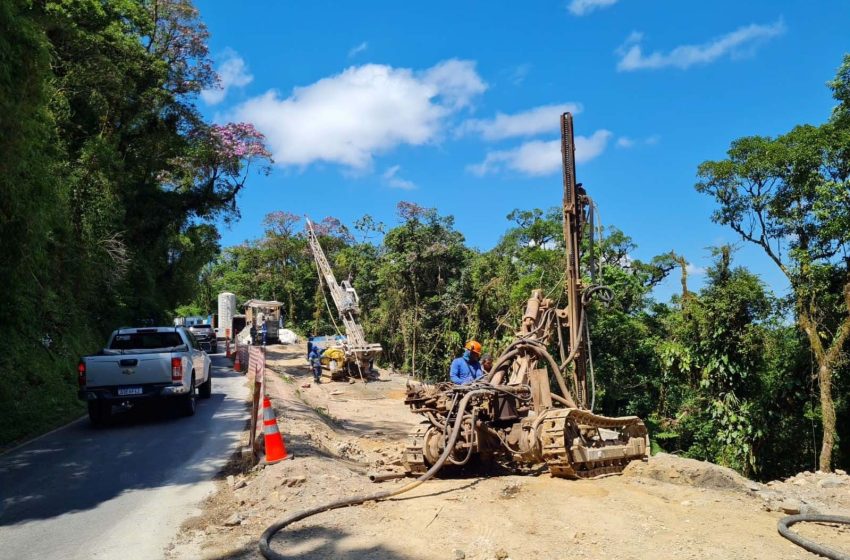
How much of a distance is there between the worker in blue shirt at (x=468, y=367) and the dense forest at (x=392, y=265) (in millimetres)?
2512

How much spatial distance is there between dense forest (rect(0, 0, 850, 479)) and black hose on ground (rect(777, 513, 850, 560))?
4.95 meters

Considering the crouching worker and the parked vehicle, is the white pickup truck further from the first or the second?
the parked vehicle

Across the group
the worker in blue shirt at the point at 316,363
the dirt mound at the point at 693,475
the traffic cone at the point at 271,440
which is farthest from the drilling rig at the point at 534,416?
the worker in blue shirt at the point at 316,363

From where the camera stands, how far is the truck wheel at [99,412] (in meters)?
13.0

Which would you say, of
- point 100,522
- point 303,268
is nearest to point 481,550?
point 100,522

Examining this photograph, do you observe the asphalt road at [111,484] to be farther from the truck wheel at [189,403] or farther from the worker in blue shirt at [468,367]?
the worker in blue shirt at [468,367]

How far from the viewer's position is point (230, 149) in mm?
29734

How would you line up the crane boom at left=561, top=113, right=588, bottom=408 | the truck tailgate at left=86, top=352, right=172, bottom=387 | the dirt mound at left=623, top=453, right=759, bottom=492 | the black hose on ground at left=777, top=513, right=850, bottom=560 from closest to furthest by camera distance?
the black hose on ground at left=777, top=513, right=850, bottom=560
the dirt mound at left=623, top=453, right=759, bottom=492
the crane boom at left=561, top=113, right=588, bottom=408
the truck tailgate at left=86, top=352, right=172, bottom=387

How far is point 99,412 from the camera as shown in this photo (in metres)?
13.1

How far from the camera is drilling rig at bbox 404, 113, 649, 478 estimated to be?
8.55 metres

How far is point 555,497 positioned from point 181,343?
10024 mm

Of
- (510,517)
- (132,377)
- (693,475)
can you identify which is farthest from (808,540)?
(132,377)

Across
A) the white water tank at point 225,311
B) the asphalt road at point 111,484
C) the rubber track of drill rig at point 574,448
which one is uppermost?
the white water tank at point 225,311

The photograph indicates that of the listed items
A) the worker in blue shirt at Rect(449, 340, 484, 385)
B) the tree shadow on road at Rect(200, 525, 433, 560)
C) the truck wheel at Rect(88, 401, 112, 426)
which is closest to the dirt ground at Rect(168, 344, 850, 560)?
the tree shadow on road at Rect(200, 525, 433, 560)
